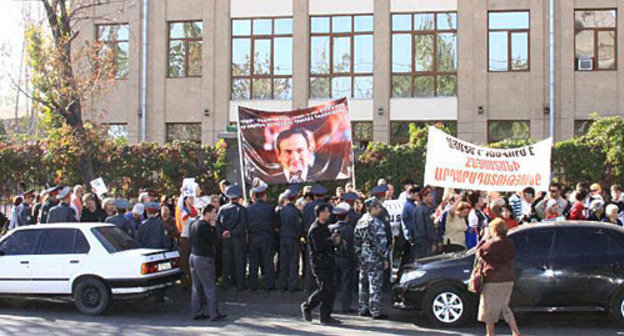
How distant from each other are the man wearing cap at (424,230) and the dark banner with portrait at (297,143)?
15.3 feet

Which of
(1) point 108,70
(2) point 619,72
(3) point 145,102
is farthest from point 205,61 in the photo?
(2) point 619,72

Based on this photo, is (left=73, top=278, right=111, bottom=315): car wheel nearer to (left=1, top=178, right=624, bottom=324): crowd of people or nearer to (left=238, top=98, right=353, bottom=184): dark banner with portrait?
(left=1, top=178, right=624, bottom=324): crowd of people

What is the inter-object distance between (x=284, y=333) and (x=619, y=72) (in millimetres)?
19481

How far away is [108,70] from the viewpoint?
68.3 ft

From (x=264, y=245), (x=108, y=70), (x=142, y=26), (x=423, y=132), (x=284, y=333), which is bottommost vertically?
(x=284, y=333)

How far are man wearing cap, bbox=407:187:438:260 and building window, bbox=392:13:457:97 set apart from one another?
1400 cm

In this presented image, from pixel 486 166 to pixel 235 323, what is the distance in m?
6.65

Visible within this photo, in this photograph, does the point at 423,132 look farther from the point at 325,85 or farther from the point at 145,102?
the point at 145,102

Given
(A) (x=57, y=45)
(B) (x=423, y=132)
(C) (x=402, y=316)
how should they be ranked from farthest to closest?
1. (B) (x=423, y=132)
2. (A) (x=57, y=45)
3. (C) (x=402, y=316)

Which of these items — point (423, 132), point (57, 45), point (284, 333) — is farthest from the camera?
point (423, 132)

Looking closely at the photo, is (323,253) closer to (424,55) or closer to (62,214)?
(62,214)

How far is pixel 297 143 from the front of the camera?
58.6 ft

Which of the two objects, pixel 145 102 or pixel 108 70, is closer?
pixel 108 70

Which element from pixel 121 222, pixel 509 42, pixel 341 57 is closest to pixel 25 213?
pixel 121 222
